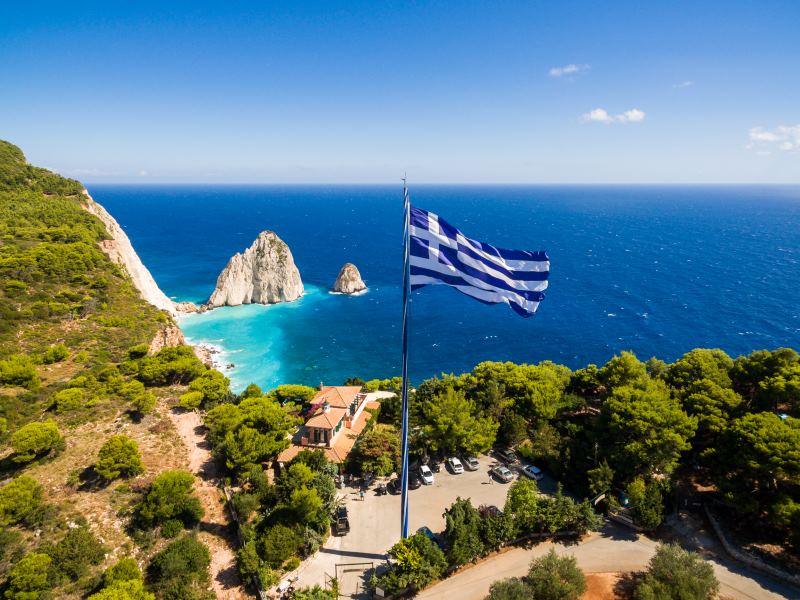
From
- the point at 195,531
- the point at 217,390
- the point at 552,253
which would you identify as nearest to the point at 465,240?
the point at 195,531

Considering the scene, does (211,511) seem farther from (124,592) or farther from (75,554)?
(124,592)

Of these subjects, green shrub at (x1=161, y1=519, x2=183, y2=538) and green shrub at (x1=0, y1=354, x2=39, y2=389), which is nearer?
green shrub at (x1=161, y1=519, x2=183, y2=538)

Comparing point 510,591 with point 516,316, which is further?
point 516,316

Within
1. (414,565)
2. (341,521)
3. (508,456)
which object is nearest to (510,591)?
(414,565)

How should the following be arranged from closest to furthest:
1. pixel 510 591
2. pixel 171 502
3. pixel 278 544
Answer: pixel 510 591, pixel 278 544, pixel 171 502

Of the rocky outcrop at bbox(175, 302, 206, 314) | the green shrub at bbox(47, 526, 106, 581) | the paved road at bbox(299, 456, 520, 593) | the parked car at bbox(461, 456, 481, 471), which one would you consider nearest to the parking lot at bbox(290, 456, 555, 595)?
the paved road at bbox(299, 456, 520, 593)

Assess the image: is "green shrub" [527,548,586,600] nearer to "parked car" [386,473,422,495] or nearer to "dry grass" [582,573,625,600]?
"dry grass" [582,573,625,600]
